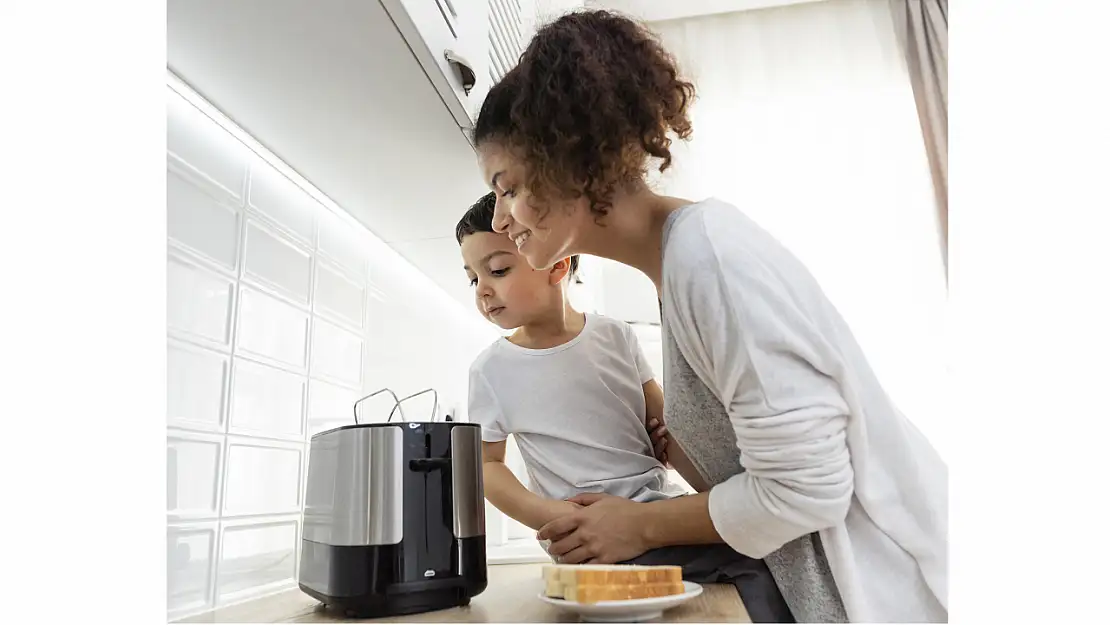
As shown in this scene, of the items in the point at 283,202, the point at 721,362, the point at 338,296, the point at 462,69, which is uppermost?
the point at 462,69

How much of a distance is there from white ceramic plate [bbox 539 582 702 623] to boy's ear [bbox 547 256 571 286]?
1.44 feet

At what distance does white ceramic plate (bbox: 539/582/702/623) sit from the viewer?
0.55m

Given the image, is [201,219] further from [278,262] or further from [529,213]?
[529,213]

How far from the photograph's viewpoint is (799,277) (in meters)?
0.63

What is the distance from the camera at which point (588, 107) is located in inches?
27.8

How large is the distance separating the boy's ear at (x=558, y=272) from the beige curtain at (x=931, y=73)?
114 cm

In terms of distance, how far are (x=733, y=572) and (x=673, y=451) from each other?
21cm

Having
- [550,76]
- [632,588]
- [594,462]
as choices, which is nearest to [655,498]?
[594,462]

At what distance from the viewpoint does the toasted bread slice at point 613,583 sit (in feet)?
1.84

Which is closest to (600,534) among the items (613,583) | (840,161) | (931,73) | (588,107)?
(613,583)

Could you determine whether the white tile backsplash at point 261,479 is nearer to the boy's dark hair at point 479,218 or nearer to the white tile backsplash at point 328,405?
the white tile backsplash at point 328,405

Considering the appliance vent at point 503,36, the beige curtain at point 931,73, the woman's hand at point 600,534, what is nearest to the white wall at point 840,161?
the beige curtain at point 931,73
